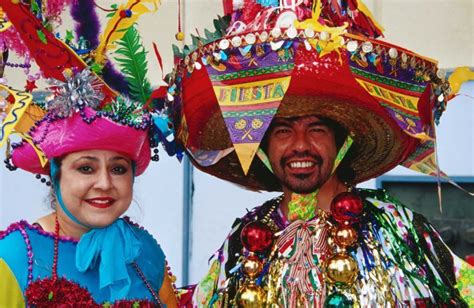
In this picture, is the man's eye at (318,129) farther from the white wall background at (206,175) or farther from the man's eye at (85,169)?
the white wall background at (206,175)

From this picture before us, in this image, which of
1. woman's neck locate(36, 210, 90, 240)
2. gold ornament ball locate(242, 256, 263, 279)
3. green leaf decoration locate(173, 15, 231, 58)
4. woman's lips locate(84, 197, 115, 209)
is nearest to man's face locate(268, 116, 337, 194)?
gold ornament ball locate(242, 256, 263, 279)

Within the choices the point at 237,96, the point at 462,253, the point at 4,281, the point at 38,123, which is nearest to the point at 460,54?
the point at 462,253

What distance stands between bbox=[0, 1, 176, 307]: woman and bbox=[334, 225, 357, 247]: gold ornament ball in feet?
2.36

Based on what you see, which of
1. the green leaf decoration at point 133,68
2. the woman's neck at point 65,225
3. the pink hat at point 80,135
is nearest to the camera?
the pink hat at point 80,135

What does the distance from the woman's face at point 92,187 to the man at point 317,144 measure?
0.35 m

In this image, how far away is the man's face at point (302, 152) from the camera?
3145mm

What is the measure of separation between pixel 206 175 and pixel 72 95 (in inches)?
88.1

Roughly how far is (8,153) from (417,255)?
1.58 meters

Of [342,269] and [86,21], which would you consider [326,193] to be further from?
[86,21]

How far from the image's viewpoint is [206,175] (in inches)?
205

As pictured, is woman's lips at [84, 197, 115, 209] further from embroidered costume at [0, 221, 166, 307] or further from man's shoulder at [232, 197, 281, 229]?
man's shoulder at [232, 197, 281, 229]

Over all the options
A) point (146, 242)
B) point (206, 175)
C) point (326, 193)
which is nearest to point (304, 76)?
point (326, 193)

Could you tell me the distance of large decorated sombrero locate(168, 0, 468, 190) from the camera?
2.77 metres

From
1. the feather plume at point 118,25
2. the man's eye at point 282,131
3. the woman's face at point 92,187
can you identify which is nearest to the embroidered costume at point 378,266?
the man's eye at point 282,131
